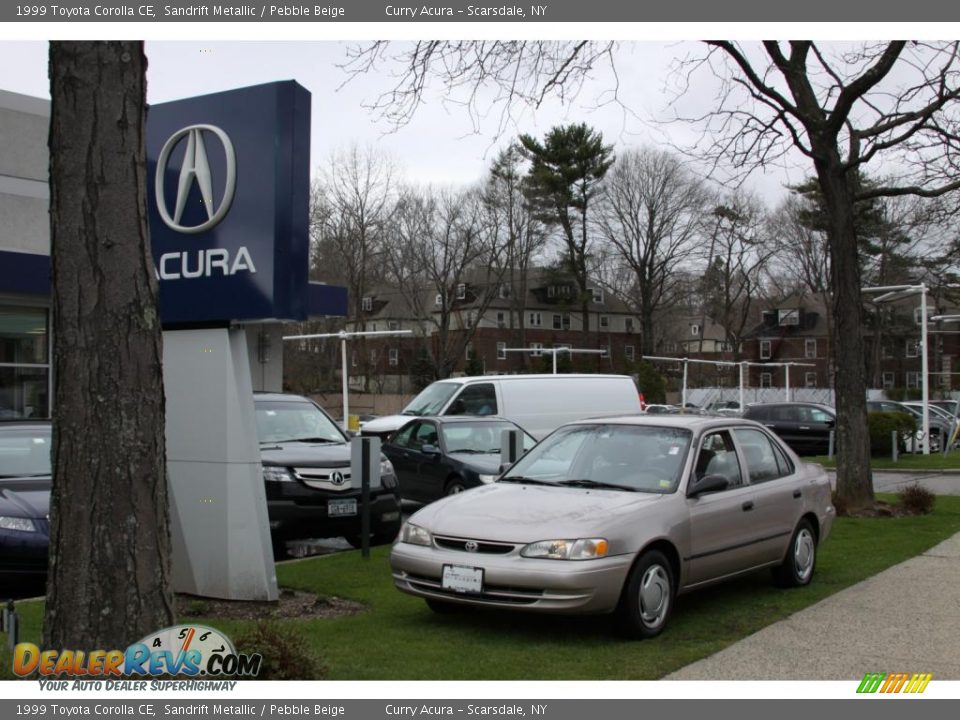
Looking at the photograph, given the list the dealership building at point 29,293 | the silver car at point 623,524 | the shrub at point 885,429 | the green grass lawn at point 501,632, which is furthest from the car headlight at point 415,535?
the shrub at point 885,429

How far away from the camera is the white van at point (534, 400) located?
2141 centimetres

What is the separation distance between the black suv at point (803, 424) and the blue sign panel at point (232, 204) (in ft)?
80.8

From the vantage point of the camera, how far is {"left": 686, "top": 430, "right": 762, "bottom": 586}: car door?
748 cm

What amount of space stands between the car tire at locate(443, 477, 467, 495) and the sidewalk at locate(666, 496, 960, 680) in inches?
256

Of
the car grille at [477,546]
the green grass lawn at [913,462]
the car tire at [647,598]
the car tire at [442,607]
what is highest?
the car grille at [477,546]

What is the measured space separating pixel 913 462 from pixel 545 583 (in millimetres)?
22328

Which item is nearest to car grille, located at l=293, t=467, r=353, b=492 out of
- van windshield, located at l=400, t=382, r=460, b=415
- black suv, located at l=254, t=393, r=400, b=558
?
black suv, located at l=254, t=393, r=400, b=558

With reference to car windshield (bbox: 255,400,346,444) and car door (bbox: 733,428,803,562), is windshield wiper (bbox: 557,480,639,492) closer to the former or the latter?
car door (bbox: 733,428,803,562)

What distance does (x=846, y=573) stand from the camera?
965 cm

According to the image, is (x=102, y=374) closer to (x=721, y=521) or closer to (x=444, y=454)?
(x=721, y=521)

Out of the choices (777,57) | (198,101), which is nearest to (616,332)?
(777,57)

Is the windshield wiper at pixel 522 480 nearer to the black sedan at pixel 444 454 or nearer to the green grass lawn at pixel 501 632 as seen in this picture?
the green grass lawn at pixel 501 632

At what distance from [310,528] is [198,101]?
4400mm

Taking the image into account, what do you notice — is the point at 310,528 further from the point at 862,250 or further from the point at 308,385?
the point at 308,385
